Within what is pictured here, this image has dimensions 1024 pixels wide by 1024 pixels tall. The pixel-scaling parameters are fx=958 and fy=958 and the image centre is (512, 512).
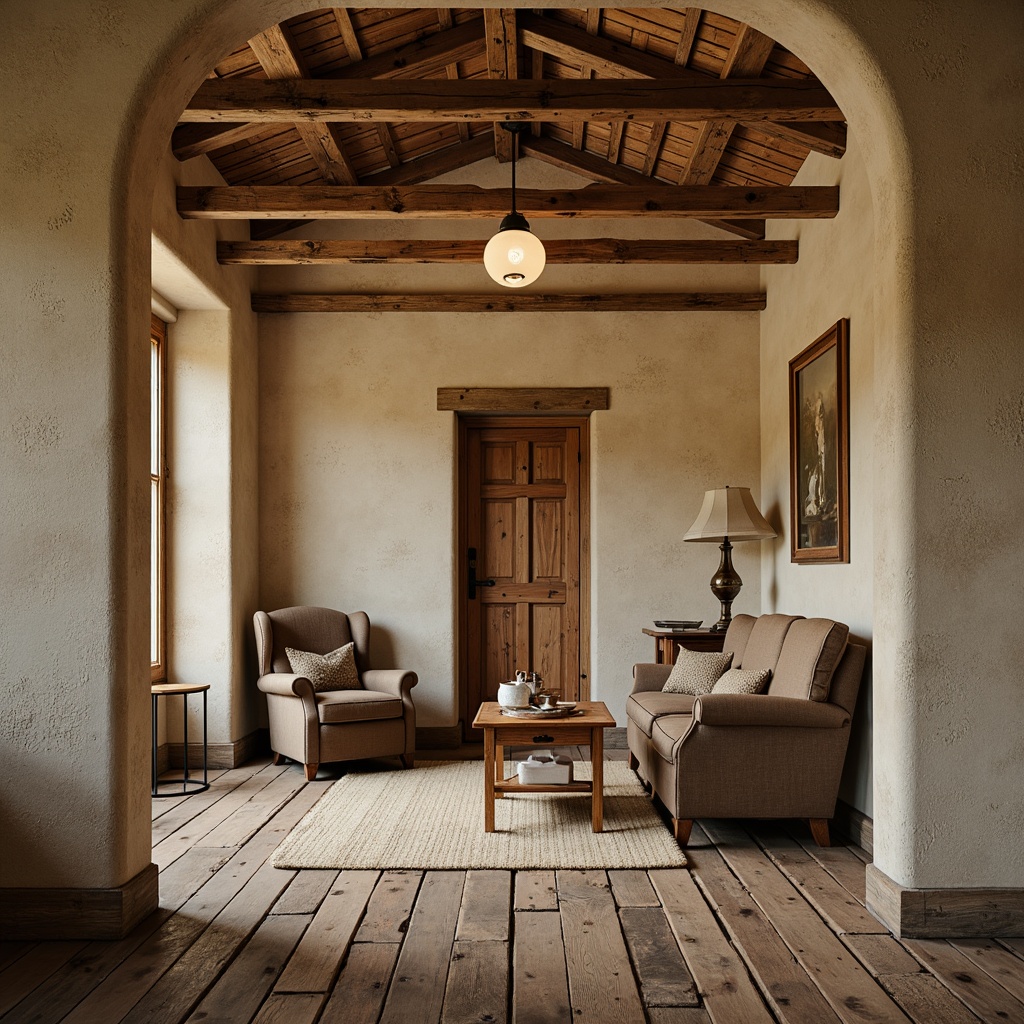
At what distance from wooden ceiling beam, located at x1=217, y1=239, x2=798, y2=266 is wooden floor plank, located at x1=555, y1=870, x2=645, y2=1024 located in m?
3.65

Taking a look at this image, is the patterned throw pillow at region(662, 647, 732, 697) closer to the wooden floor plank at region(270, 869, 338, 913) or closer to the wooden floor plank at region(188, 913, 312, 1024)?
the wooden floor plank at region(270, 869, 338, 913)

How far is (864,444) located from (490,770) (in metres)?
2.29

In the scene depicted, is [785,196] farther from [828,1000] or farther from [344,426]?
[828,1000]

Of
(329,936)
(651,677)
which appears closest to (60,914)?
(329,936)

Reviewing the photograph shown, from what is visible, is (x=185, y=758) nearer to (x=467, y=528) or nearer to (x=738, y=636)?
(x=467, y=528)

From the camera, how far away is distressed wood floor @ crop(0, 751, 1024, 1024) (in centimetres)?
250

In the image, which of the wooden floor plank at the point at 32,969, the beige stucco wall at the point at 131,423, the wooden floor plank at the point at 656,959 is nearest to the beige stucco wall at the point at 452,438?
the wooden floor plank at the point at 656,959

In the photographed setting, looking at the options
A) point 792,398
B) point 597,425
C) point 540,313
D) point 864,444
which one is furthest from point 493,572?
Result: point 864,444

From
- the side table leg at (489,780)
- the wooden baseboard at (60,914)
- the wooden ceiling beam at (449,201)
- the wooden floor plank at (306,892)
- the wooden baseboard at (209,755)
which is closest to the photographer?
the wooden baseboard at (60,914)

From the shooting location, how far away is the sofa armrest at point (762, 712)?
400 centimetres

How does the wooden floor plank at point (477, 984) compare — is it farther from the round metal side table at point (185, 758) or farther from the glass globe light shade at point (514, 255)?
the glass globe light shade at point (514, 255)

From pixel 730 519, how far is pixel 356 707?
249 cm

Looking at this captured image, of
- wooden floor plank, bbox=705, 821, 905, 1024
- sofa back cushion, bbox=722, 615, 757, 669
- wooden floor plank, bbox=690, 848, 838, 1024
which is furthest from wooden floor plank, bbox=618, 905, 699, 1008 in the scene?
sofa back cushion, bbox=722, 615, 757, 669

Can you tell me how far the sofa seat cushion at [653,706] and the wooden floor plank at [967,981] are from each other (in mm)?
1904
